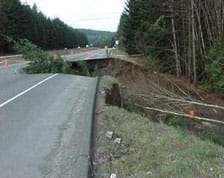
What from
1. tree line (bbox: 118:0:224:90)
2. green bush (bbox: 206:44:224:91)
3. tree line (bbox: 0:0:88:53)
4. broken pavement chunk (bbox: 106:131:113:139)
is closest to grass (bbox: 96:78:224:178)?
broken pavement chunk (bbox: 106:131:113:139)

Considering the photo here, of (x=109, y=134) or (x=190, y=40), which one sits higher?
(x=190, y=40)

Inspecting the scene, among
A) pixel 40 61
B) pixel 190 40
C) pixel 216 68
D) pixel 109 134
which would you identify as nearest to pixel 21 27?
pixel 40 61

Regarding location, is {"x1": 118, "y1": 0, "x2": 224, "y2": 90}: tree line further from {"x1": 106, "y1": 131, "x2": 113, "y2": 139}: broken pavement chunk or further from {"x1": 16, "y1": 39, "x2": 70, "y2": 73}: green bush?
{"x1": 106, "y1": 131, "x2": 113, "y2": 139}: broken pavement chunk

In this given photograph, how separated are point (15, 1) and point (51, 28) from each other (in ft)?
111

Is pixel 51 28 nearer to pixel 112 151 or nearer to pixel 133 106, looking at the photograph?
pixel 133 106

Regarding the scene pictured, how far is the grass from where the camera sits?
6434 millimetres

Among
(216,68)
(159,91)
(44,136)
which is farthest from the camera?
(216,68)

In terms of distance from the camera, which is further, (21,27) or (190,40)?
(21,27)

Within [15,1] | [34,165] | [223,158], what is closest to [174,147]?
[223,158]

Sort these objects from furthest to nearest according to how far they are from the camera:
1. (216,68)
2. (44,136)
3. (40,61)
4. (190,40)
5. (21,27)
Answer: (21,27) < (40,61) < (190,40) < (216,68) < (44,136)

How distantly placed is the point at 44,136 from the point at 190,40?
22.8 meters

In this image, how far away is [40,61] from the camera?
112 ft

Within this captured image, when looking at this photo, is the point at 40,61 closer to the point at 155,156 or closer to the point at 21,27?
the point at 155,156

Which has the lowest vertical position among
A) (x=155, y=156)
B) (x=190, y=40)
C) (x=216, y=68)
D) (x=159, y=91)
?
(x=159, y=91)
